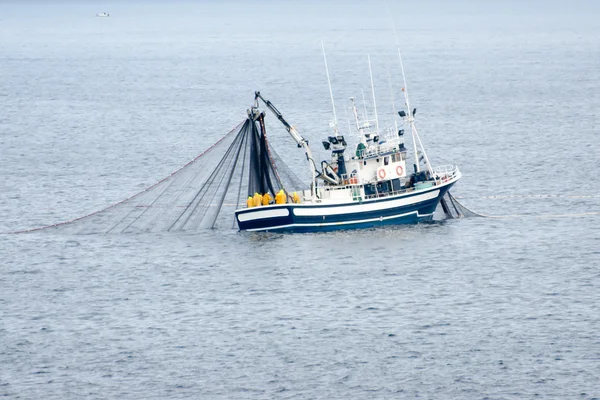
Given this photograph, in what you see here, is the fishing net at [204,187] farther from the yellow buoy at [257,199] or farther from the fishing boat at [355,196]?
the fishing boat at [355,196]

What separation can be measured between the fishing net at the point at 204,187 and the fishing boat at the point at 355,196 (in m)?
1.10

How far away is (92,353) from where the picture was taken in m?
64.6

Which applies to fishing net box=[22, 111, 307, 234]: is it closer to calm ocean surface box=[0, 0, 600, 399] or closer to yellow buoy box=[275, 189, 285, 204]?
yellow buoy box=[275, 189, 285, 204]

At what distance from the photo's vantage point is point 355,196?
85.4 metres

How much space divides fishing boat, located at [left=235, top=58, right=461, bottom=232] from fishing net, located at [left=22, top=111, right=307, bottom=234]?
1.10 metres

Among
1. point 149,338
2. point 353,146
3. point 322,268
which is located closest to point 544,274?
point 322,268

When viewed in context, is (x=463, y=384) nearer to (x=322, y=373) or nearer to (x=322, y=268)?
(x=322, y=373)

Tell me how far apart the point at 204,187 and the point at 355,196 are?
11116 mm

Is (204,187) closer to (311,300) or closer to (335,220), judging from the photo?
(335,220)

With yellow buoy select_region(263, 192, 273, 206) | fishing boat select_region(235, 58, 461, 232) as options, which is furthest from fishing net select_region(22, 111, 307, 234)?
fishing boat select_region(235, 58, 461, 232)

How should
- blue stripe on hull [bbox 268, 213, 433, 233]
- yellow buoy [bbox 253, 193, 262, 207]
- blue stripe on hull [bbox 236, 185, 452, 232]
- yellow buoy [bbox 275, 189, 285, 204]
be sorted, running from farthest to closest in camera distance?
1. blue stripe on hull [bbox 268, 213, 433, 233]
2. blue stripe on hull [bbox 236, 185, 452, 232]
3. yellow buoy [bbox 253, 193, 262, 207]
4. yellow buoy [bbox 275, 189, 285, 204]

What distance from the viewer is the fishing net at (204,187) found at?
84.4 m

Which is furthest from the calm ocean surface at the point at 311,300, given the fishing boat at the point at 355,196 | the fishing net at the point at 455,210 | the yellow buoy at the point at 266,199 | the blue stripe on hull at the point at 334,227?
the yellow buoy at the point at 266,199

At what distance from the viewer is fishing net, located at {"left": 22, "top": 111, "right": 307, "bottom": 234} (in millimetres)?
84375
